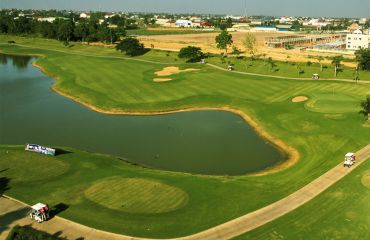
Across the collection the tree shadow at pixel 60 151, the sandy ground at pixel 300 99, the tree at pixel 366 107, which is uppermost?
the tree at pixel 366 107

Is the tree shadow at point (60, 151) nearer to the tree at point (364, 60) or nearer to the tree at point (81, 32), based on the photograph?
the tree at point (364, 60)

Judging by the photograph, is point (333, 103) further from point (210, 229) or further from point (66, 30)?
point (66, 30)

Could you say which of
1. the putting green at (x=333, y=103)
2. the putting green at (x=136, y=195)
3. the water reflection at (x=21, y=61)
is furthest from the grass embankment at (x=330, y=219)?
the water reflection at (x=21, y=61)

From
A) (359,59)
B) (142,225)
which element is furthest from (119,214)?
(359,59)

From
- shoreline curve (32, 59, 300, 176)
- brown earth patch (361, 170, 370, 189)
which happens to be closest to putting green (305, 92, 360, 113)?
shoreline curve (32, 59, 300, 176)

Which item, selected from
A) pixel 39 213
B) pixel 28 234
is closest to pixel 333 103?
pixel 39 213

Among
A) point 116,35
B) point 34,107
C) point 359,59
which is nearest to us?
point 34,107

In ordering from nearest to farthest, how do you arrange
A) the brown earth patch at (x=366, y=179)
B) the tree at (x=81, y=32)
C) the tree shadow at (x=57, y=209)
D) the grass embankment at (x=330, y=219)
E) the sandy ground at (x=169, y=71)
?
the grass embankment at (x=330, y=219)
the tree shadow at (x=57, y=209)
the brown earth patch at (x=366, y=179)
the sandy ground at (x=169, y=71)
the tree at (x=81, y=32)

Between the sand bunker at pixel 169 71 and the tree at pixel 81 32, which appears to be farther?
the tree at pixel 81 32

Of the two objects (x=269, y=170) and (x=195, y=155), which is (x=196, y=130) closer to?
(x=195, y=155)
